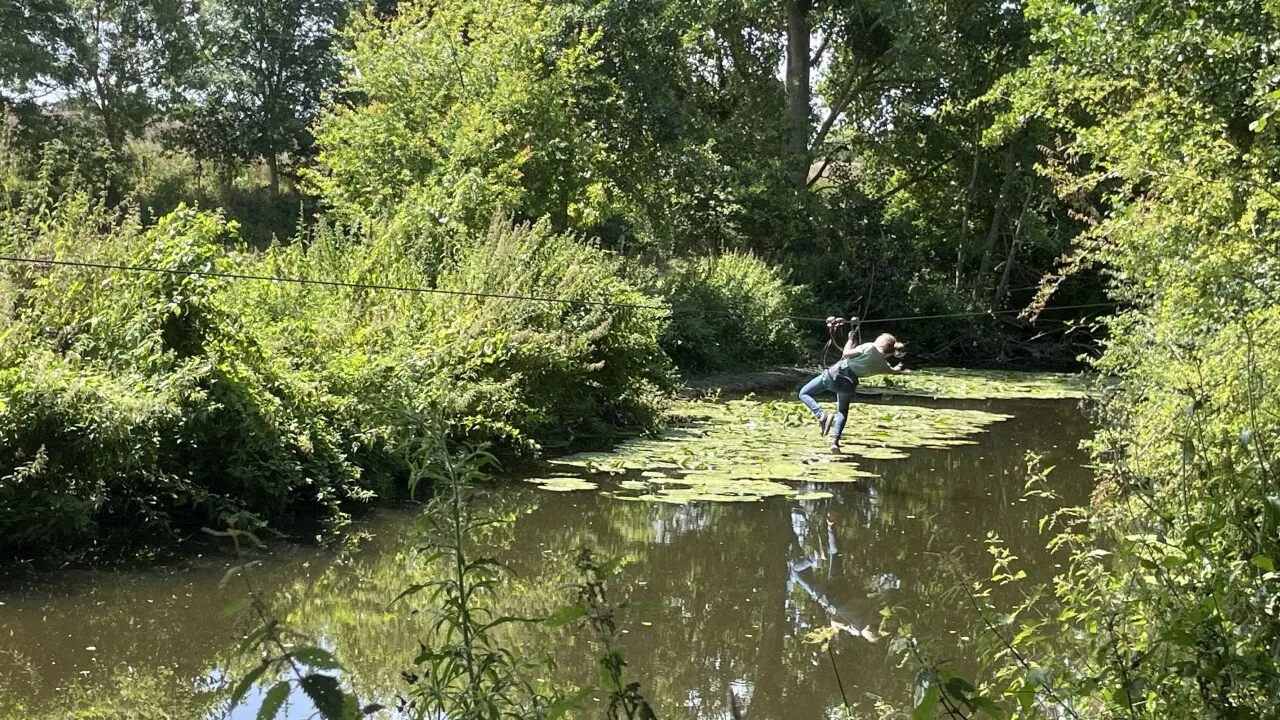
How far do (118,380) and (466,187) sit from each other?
9129 mm

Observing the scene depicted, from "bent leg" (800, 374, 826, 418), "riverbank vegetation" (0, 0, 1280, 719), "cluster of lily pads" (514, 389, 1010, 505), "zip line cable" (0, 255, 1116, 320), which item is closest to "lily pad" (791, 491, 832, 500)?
"cluster of lily pads" (514, 389, 1010, 505)

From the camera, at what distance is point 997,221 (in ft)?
84.9

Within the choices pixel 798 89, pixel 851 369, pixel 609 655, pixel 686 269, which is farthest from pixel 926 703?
pixel 798 89

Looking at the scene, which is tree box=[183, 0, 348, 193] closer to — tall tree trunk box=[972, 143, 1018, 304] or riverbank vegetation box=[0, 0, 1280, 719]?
riverbank vegetation box=[0, 0, 1280, 719]

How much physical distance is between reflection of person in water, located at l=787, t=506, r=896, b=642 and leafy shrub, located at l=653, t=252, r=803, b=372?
9.18 metres

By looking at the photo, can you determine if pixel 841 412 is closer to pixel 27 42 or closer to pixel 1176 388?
pixel 1176 388

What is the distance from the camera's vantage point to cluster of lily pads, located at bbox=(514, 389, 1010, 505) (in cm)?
Answer: 1053

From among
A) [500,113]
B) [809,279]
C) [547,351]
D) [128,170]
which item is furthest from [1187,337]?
[128,170]

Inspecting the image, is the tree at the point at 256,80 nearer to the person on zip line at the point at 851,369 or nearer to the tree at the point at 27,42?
the tree at the point at 27,42

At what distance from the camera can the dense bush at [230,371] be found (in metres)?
7.20

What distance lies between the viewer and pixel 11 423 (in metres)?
6.89

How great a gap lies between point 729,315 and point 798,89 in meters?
8.75

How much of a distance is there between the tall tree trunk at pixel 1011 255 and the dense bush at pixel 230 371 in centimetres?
1527

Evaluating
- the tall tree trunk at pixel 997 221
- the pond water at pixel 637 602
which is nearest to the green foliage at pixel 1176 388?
the pond water at pixel 637 602
